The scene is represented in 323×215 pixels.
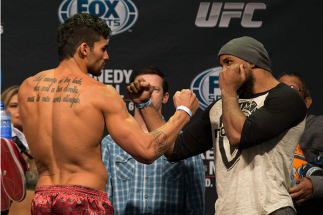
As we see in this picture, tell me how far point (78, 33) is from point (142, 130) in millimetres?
602

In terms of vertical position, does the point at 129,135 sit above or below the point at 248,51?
below

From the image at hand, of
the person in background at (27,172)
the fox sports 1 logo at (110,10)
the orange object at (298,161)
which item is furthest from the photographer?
the fox sports 1 logo at (110,10)

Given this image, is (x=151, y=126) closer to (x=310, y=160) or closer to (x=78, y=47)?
(x=78, y=47)

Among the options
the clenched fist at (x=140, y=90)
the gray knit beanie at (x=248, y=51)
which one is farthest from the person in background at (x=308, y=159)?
the clenched fist at (x=140, y=90)

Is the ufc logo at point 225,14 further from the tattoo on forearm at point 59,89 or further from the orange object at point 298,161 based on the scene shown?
the tattoo on forearm at point 59,89

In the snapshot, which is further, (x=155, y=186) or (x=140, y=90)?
(x=155, y=186)

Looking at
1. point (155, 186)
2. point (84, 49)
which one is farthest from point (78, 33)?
point (155, 186)

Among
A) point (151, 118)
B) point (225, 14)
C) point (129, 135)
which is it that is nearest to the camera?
point (129, 135)

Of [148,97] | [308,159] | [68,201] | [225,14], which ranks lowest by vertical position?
[68,201]

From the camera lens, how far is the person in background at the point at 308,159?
8.80 feet

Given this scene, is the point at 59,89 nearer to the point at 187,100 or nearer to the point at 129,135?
the point at 129,135

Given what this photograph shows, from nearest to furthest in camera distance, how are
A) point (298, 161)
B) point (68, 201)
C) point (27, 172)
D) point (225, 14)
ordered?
point (68, 201) < point (298, 161) < point (27, 172) < point (225, 14)

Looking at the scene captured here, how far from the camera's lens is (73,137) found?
194 cm

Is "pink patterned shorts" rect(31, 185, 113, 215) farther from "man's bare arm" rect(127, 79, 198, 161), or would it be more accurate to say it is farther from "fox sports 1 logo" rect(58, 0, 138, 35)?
"fox sports 1 logo" rect(58, 0, 138, 35)
